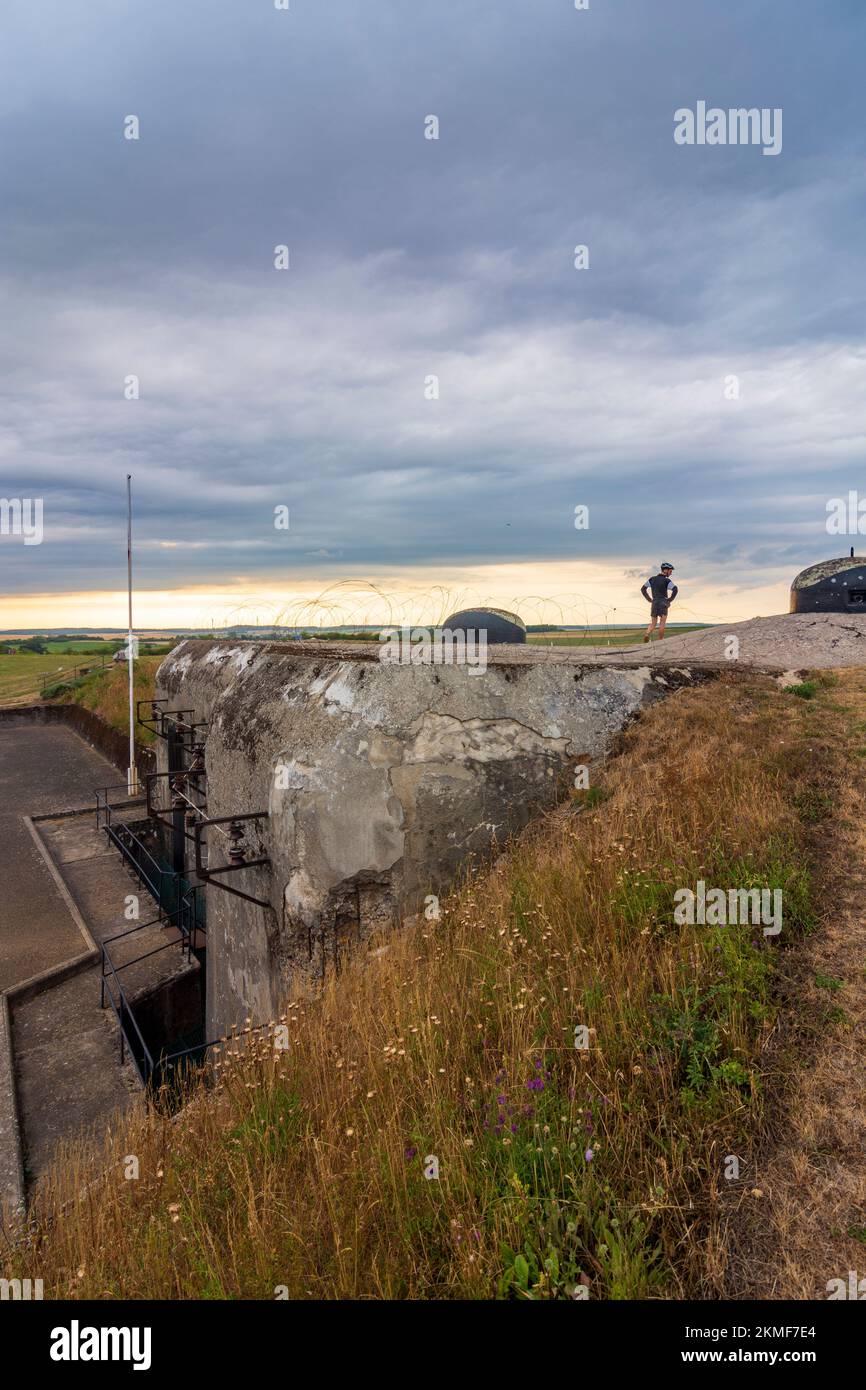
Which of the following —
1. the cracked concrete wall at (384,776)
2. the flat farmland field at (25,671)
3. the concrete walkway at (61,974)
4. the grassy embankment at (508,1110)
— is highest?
the flat farmland field at (25,671)

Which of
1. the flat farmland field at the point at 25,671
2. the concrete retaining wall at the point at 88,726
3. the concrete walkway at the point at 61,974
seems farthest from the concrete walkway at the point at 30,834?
the flat farmland field at the point at 25,671

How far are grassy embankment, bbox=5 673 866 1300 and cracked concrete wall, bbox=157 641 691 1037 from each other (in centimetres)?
64

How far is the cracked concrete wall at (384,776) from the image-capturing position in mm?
5715

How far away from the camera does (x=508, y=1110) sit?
2.91m

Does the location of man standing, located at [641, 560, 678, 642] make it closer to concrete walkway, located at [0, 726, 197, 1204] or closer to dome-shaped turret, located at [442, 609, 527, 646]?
dome-shaped turret, located at [442, 609, 527, 646]

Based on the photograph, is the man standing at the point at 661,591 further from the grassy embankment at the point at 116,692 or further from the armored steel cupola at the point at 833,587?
the grassy embankment at the point at 116,692

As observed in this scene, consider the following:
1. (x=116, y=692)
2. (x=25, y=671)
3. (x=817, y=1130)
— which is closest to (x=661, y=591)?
(x=817, y=1130)

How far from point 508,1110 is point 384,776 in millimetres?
3074

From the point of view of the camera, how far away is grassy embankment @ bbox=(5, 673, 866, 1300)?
Answer: 2.44 meters

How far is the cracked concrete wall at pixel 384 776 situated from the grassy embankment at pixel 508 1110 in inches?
25.2

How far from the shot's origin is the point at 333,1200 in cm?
267

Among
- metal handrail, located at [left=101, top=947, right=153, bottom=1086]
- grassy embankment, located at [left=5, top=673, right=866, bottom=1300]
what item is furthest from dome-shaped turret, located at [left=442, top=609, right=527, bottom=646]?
grassy embankment, located at [left=5, top=673, right=866, bottom=1300]
